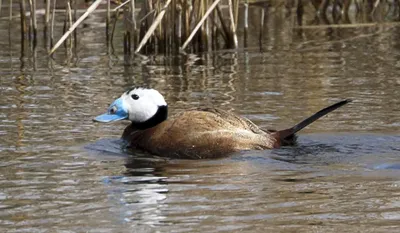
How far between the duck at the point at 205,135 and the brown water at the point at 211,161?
0.38ft

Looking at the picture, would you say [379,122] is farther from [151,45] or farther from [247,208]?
[151,45]

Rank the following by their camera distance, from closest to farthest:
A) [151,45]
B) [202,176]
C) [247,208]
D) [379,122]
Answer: [247,208], [202,176], [379,122], [151,45]

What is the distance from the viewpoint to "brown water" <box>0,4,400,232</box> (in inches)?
220

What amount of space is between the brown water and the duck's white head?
0.23 meters

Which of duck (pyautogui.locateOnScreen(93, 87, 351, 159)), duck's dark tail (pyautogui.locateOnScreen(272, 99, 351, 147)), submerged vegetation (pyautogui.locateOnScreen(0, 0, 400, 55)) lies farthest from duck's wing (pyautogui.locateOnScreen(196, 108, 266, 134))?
submerged vegetation (pyautogui.locateOnScreen(0, 0, 400, 55))

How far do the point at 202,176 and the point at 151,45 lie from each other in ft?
19.5

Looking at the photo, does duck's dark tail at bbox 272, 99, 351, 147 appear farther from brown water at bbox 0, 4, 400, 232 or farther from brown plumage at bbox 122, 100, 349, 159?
brown water at bbox 0, 4, 400, 232

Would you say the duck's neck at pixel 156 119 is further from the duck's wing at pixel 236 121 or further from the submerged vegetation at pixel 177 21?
the submerged vegetation at pixel 177 21

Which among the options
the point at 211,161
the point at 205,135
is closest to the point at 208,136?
the point at 205,135

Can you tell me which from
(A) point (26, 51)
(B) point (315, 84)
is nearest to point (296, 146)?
(B) point (315, 84)

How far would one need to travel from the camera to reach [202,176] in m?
6.74

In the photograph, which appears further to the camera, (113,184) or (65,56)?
(65,56)

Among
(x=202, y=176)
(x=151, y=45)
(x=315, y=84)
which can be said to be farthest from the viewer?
(x=151, y=45)

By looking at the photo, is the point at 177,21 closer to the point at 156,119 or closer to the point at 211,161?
the point at 156,119
